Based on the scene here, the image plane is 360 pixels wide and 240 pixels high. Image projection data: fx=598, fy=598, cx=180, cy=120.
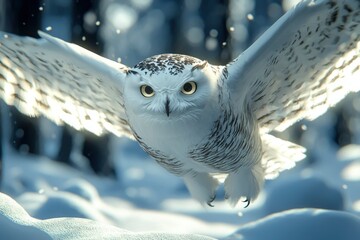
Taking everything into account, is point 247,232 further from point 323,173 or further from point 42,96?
point 323,173

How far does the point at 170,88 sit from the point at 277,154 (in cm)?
111

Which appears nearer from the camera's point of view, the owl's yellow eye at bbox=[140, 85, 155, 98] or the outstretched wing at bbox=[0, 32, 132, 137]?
the owl's yellow eye at bbox=[140, 85, 155, 98]

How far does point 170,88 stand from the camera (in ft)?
6.68

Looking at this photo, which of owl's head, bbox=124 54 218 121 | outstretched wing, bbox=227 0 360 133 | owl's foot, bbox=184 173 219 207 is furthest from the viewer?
owl's foot, bbox=184 173 219 207

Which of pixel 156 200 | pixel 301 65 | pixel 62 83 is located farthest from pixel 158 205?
pixel 301 65

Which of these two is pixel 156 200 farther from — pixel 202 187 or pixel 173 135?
pixel 173 135

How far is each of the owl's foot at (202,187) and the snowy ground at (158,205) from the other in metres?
0.27

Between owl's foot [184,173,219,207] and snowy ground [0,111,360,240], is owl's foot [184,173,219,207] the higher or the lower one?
the lower one

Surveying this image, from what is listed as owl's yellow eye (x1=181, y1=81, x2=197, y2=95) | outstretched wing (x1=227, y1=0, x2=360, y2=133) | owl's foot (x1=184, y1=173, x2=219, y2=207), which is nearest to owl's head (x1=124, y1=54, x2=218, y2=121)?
owl's yellow eye (x1=181, y1=81, x2=197, y2=95)

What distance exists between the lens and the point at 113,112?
2.87 metres

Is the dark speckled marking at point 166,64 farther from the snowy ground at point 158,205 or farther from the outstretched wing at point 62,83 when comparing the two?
the snowy ground at point 158,205

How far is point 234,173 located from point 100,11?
722 centimetres

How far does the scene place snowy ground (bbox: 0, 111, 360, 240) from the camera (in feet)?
8.24

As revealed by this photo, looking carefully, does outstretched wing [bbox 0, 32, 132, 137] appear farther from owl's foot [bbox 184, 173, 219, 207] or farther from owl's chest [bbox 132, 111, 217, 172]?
owl's foot [bbox 184, 173, 219, 207]
